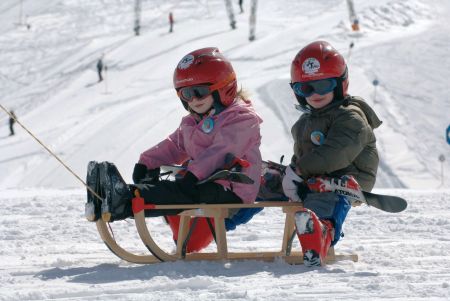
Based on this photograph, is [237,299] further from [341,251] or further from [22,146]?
[22,146]

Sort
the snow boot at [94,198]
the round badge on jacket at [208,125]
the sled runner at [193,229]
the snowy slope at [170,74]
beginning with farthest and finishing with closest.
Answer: the snowy slope at [170,74], the round badge on jacket at [208,125], the sled runner at [193,229], the snow boot at [94,198]

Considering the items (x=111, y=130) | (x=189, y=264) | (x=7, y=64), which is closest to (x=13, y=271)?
(x=189, y=264)

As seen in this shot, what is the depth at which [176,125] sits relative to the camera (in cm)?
2312

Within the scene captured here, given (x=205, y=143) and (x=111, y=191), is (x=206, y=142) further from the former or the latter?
(x=111, y=191)

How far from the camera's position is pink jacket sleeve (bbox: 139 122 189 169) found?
5535 millimetres

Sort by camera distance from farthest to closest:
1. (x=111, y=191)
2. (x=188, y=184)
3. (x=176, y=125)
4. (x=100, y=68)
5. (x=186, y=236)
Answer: (x=100, y=68) → (x=176, y=125) → (x=186, y=236) → (x=188, y=184) → (x=111, y=191)

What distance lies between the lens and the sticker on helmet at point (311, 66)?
5219 mm

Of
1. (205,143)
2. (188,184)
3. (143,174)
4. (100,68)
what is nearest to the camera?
(188,184)

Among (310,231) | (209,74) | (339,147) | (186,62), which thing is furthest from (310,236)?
(186,62)

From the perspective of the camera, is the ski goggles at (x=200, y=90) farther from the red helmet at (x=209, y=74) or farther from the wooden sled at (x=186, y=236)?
the wooden sled at (x=186, y=236)

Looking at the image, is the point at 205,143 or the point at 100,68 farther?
the point at 100,68

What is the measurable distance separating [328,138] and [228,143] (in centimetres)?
64

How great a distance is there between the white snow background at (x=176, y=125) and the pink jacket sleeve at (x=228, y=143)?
1.99ft

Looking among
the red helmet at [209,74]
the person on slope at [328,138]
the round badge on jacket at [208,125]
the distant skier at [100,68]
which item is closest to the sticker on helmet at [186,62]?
the red helmet at [209,74]
